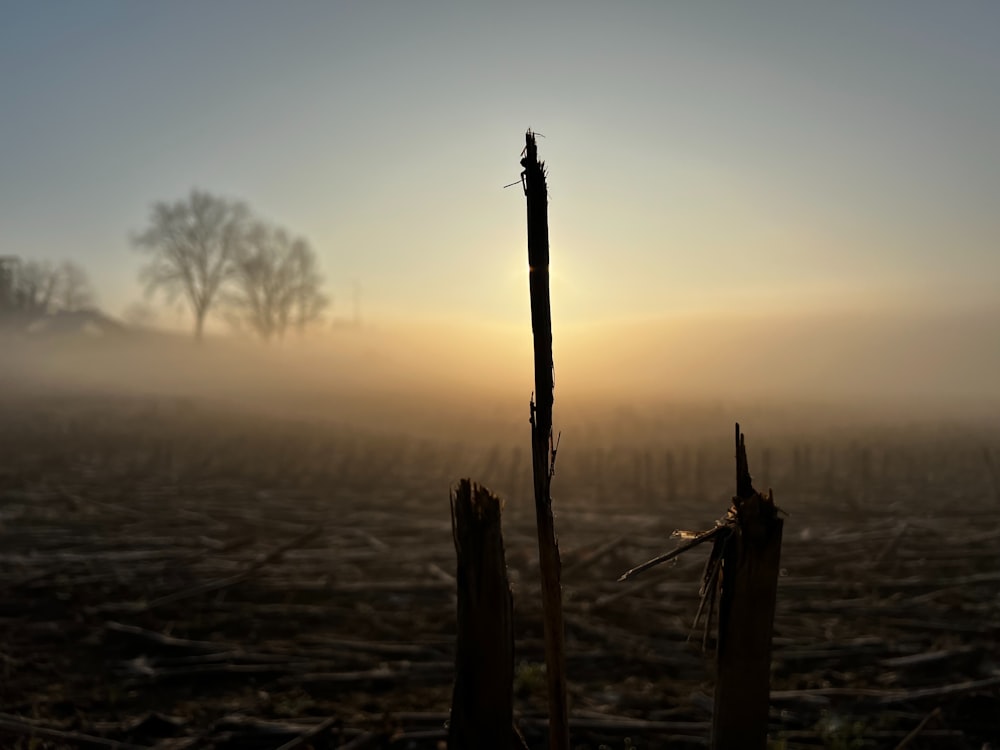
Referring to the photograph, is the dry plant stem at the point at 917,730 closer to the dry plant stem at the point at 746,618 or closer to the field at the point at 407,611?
the field at the point at 407,611

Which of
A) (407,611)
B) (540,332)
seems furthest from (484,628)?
(407,611)

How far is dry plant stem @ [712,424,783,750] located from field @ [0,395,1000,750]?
15cm

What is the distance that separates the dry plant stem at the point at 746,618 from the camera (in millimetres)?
1704

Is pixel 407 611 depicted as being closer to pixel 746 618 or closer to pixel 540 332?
pixel 746 618

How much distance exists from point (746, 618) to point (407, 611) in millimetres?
6177

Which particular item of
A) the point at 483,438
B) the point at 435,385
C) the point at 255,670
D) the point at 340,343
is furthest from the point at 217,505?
the point at 340,343

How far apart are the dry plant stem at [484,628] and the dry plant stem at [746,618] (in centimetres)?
53

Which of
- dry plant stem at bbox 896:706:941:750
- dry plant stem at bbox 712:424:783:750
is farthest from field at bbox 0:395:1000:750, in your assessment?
dry plant stem at bbox 712:424:783:750

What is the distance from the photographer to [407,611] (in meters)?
7.44

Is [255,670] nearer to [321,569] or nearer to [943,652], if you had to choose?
[321,569]

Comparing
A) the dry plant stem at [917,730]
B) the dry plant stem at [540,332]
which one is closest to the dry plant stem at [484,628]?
the dry plant stem at [540,332]

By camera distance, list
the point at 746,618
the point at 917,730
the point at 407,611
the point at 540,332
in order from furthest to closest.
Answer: the point at 407,611 → the point at 917,730 → the point at 746,618 → the point at 540,332

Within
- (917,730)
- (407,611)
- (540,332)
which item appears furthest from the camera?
(407,611)

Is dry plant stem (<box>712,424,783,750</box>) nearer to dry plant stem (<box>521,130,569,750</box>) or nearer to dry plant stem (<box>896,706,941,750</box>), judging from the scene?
dry plant stem (<box>521,130,569,750</box>)
